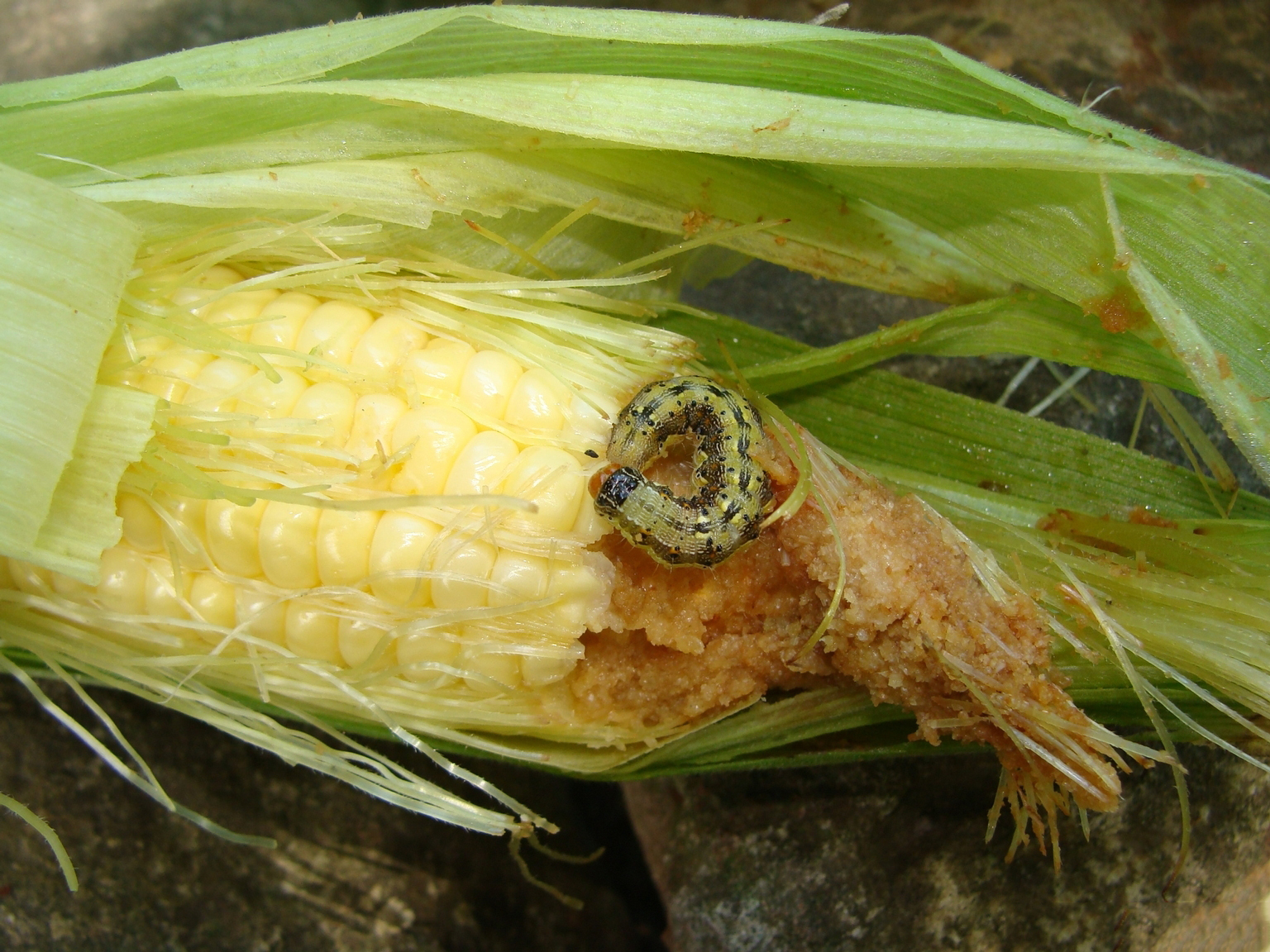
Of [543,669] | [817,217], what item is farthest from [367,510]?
[817,217]

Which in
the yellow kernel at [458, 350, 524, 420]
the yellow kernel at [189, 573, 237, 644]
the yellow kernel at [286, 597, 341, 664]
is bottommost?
the yellow kernel at [286, 597, 341, 664]

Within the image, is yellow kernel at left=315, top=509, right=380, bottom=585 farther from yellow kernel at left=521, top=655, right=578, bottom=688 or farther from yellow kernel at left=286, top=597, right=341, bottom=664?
yellow kernel at left=521, top=655, right=578, bottom=688

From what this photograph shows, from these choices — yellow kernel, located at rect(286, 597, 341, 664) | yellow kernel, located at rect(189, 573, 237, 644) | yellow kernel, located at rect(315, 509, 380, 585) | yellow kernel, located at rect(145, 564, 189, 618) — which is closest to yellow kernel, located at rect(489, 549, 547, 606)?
yellow kernel, located at rect(315, 509, 380, 585)

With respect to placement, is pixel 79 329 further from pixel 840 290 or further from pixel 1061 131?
pixel 840 290

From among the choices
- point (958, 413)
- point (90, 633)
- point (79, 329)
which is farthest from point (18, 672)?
point (958, 413)

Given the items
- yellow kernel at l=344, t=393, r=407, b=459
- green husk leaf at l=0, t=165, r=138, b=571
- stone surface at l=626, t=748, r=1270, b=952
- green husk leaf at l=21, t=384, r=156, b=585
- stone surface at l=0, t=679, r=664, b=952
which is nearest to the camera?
green husk leaf at l=0, t=165, r=138, b=571

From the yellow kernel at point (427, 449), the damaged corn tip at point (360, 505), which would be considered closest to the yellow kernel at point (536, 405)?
the damaged corn tip at point (360, 505)

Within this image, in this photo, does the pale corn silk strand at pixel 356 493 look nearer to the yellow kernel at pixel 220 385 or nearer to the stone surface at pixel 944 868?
the yellow kernel at pixel 220 385
